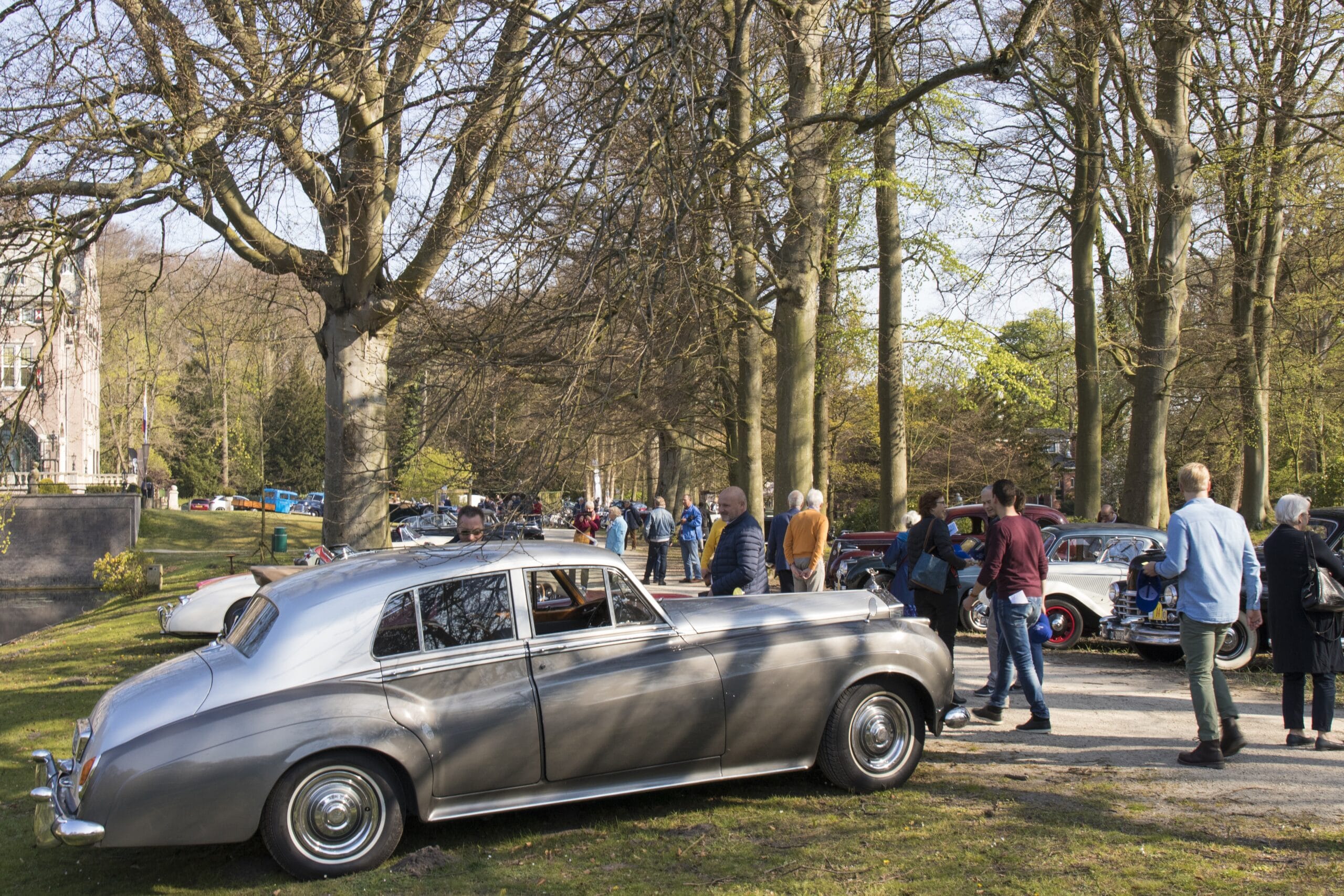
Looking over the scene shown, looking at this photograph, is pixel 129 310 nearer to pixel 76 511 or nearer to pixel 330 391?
pixel 330 391

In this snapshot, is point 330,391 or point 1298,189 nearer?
point 330,391

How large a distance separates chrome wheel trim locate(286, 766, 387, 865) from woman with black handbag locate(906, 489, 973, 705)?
4.68 meters

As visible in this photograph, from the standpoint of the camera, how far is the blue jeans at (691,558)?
68.4ft

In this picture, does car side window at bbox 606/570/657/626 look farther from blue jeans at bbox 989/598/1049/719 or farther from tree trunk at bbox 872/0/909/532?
tree trunk at bbox 872/0/909/532

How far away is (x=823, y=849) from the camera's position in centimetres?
550

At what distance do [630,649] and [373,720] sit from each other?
147 centimetres

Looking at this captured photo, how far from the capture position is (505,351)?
7.52 metres

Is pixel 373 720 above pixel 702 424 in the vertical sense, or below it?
below

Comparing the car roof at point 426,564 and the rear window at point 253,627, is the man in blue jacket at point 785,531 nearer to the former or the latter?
the car roof at point 426,564

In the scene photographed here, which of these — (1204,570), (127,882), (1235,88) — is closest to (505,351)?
(127,882)

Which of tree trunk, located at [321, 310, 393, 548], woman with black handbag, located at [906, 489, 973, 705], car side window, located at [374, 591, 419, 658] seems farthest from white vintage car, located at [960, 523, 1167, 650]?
car side window, located at [374, 591, 419, 658]

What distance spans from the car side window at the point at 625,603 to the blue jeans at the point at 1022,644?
9.91 ft

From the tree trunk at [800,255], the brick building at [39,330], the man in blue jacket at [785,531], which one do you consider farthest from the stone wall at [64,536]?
the man in blue jacket at [785,531]

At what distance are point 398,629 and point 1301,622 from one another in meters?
5.68
